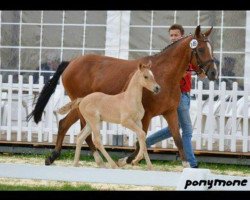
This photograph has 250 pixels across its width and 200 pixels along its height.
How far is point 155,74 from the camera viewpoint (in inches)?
276

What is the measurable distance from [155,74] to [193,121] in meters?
3.61

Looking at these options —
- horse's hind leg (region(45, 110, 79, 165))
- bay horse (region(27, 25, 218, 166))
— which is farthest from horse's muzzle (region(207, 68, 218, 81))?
horse's hind leg (region(45, 110, 79, 165))

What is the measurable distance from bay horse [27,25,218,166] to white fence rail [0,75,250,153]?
92.9 inches

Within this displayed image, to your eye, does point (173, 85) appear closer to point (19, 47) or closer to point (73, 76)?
point (73, 76)

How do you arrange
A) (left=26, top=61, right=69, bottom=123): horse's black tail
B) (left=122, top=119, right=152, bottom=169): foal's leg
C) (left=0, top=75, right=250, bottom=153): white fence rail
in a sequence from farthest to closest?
(left=0, top=75, right=250, bottom=153): white fence rail
(left=26, top=61, right=69, bottom=123): horse's black tail
(left=122, top=119, right=152, bottom=169): foal's leg

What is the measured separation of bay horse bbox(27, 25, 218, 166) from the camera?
6.85 m

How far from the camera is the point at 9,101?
34.5ft

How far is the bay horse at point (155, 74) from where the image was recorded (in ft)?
22.5

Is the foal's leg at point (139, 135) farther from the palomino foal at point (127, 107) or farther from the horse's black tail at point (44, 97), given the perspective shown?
the horse's black tail at point (44, 97)

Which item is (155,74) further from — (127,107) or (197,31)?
(127,107)

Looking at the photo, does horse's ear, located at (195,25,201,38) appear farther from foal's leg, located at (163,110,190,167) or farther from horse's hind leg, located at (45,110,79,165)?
horse's hind leg, located at (45,110,79,165)

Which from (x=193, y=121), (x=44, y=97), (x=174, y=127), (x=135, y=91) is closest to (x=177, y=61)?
(x=174, y=127)

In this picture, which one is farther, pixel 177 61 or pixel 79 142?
pixel 177 61
